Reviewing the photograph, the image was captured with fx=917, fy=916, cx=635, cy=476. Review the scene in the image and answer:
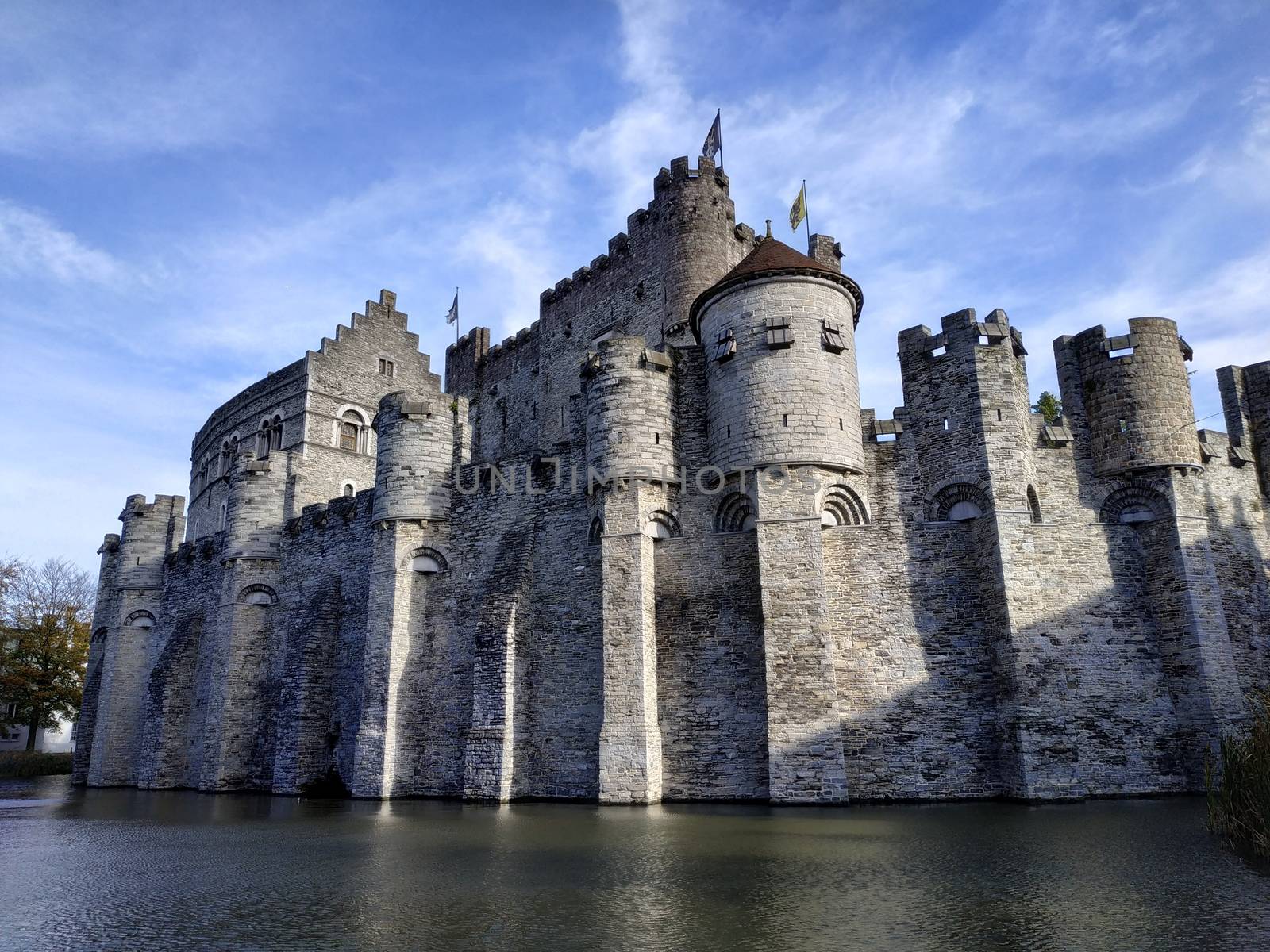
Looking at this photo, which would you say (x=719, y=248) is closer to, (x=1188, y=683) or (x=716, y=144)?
(x=716, y=144)

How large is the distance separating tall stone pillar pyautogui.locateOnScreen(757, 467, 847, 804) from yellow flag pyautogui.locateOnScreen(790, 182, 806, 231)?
11.1 m

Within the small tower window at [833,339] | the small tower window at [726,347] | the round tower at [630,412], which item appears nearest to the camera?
the small tower window at [833,339]

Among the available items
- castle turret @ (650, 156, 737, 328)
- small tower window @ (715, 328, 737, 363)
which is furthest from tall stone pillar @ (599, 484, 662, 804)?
castle turret @ (650, 156, 737, 328)

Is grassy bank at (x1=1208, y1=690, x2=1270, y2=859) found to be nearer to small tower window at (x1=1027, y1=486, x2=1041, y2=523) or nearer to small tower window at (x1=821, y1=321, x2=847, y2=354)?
small tower window at (x1=1027, y1=486, x2=1041, y2=523)

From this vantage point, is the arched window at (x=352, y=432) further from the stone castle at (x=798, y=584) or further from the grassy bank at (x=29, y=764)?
the grassy bank at (x=29, y=764)

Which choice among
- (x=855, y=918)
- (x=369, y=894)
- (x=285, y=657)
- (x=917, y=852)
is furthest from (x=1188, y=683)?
(x=285, y=657)

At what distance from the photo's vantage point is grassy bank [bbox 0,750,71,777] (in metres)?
36.4

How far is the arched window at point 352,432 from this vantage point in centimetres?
3816

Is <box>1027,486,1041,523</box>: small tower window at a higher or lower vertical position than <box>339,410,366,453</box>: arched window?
lower

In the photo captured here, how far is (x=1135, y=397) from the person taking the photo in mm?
18906

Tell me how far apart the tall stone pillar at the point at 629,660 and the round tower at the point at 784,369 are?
244 cm

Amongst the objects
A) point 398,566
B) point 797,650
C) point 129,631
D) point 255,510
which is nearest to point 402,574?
point 398,566

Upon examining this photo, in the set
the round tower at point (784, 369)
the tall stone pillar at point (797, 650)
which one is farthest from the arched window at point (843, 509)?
the tall stone pillar at point (797, 650)

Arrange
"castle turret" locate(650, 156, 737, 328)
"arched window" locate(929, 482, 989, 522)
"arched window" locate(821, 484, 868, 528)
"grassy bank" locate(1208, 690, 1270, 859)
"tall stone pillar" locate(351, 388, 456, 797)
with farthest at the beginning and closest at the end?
"castle turret" locate(650, 156, 737, 328), "tall stone pillar" locate(351, 388, 456, 797), "arched window" locate(821, 484, 868, 528), "arched window" locate(929, 482, 989, 522), "grassy bank" locate(1208, 690, 1270, 859)
